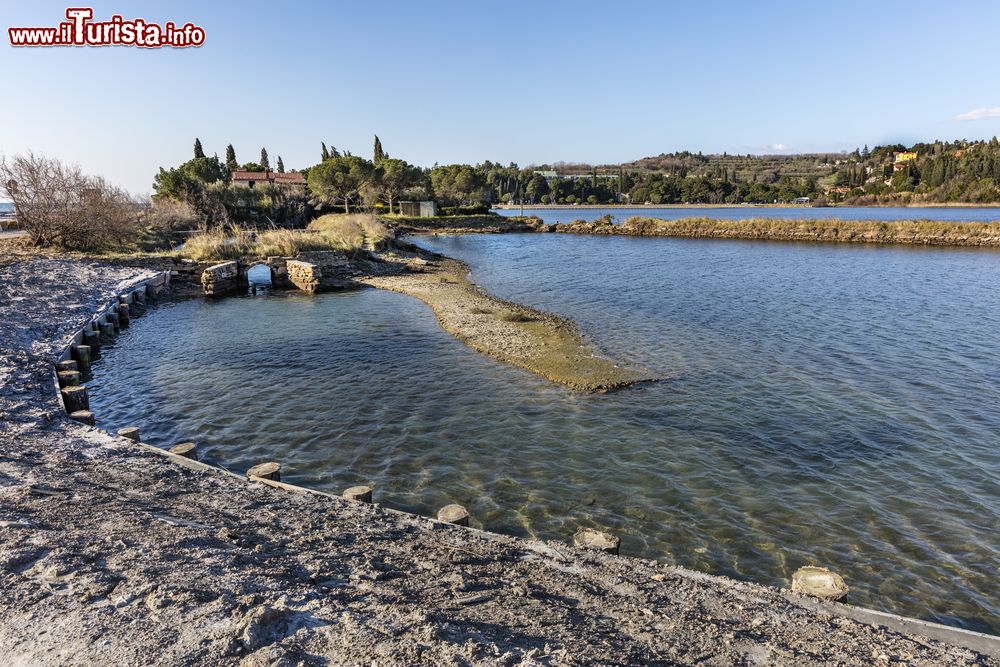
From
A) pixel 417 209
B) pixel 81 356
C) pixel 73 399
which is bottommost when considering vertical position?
pixel 73 399

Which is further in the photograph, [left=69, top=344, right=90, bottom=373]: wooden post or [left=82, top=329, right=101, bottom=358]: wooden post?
[left=82, top=329, right=101, bottom=358]: wooden post

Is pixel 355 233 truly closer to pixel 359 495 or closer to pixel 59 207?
pixel 59 207

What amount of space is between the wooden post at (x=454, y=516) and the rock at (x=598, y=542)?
1471 mm

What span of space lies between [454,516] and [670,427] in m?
6.47

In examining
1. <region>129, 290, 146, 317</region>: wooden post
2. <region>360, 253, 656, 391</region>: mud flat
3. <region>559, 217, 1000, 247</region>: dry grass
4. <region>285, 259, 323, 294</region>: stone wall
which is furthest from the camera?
<region>559, 217, 1000, 247</region>: dry grass

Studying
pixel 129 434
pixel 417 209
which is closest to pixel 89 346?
pixel 129 434

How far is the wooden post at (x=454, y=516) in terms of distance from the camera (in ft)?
22.7

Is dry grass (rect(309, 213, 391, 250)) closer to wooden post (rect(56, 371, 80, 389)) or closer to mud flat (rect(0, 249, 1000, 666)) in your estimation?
wooden post (rect(56, 371, 80, 389))

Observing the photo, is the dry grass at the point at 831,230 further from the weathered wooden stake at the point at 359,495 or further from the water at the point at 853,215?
the weathered wooden stake at the point at 359,495

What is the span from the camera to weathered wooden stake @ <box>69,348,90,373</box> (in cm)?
1550

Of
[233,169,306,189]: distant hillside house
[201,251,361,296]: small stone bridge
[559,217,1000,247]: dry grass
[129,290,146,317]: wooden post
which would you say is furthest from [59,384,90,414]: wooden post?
[233,169,306,189]: distant hillside house

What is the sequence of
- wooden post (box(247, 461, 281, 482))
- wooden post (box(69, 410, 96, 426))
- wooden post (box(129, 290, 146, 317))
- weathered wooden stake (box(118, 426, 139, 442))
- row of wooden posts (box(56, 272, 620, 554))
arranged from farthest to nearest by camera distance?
wooden post (box(129, 290, 146, 317)) < wooden post (box(69, 410, 96, 426)) < weathered wooden stake (box(118, 426, 139, 442)) < wooden post (box(247, 461, 281, 482)) < row of wooden posts (box(56, 272, 620, 554))

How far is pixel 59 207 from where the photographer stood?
31875 millimetres

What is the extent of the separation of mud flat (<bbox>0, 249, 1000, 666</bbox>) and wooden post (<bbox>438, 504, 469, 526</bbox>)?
12 cm
